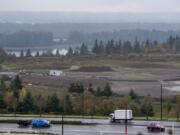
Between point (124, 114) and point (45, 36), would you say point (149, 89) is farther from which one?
point (45, 36)

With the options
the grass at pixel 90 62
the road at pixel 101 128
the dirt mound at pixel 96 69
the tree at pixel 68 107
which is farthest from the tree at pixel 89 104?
the grass at pixel 90 62

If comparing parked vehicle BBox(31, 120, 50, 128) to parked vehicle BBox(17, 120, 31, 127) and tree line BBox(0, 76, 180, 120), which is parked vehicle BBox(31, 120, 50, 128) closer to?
parked vehicle BBox(17, 120, 31, 127)

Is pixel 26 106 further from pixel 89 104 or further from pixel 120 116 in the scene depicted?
pixel 120 116

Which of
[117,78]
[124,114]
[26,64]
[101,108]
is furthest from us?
[26,64]

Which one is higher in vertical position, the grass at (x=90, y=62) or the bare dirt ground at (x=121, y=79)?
the grass at (x=90, y=62)

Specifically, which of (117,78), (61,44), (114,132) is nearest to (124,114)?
(114,132)

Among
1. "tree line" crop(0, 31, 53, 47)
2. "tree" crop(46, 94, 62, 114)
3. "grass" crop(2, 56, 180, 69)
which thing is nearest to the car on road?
"tree" crop(46, 94, 62, 114)

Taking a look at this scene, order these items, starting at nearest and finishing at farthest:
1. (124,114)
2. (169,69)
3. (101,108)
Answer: (124,114), (101,108), (169,69)

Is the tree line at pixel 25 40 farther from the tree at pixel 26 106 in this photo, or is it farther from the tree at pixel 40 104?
the tree at pixel 26 106
